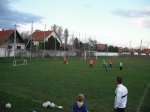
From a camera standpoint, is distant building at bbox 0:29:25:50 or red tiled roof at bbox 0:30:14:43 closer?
distant building at bbox 0:29:25:50

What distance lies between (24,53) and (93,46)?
183ft

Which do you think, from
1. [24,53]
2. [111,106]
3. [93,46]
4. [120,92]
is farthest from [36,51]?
[120,92]

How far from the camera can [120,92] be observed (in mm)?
10008

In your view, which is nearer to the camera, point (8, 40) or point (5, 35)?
point (8, 40)

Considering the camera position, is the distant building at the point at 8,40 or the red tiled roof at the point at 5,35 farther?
the red tiled roof at the point at 5,35

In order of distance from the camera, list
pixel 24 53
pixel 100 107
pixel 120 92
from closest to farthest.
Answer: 1. pixel 120 92
2. pixel 100 107
3. pixel 24 53

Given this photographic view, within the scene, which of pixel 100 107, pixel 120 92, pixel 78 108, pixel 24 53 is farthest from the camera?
pixel 24 53

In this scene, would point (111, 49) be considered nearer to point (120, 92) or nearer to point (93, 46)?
point (93, 46)

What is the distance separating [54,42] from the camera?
85.6 meters

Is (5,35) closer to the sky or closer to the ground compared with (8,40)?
closer to the sky

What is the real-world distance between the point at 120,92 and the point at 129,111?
4602 mm

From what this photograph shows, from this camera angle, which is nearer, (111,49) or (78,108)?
(78,108)

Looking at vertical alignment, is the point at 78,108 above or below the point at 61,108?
above

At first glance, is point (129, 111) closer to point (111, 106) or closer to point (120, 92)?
point (111, 106)
